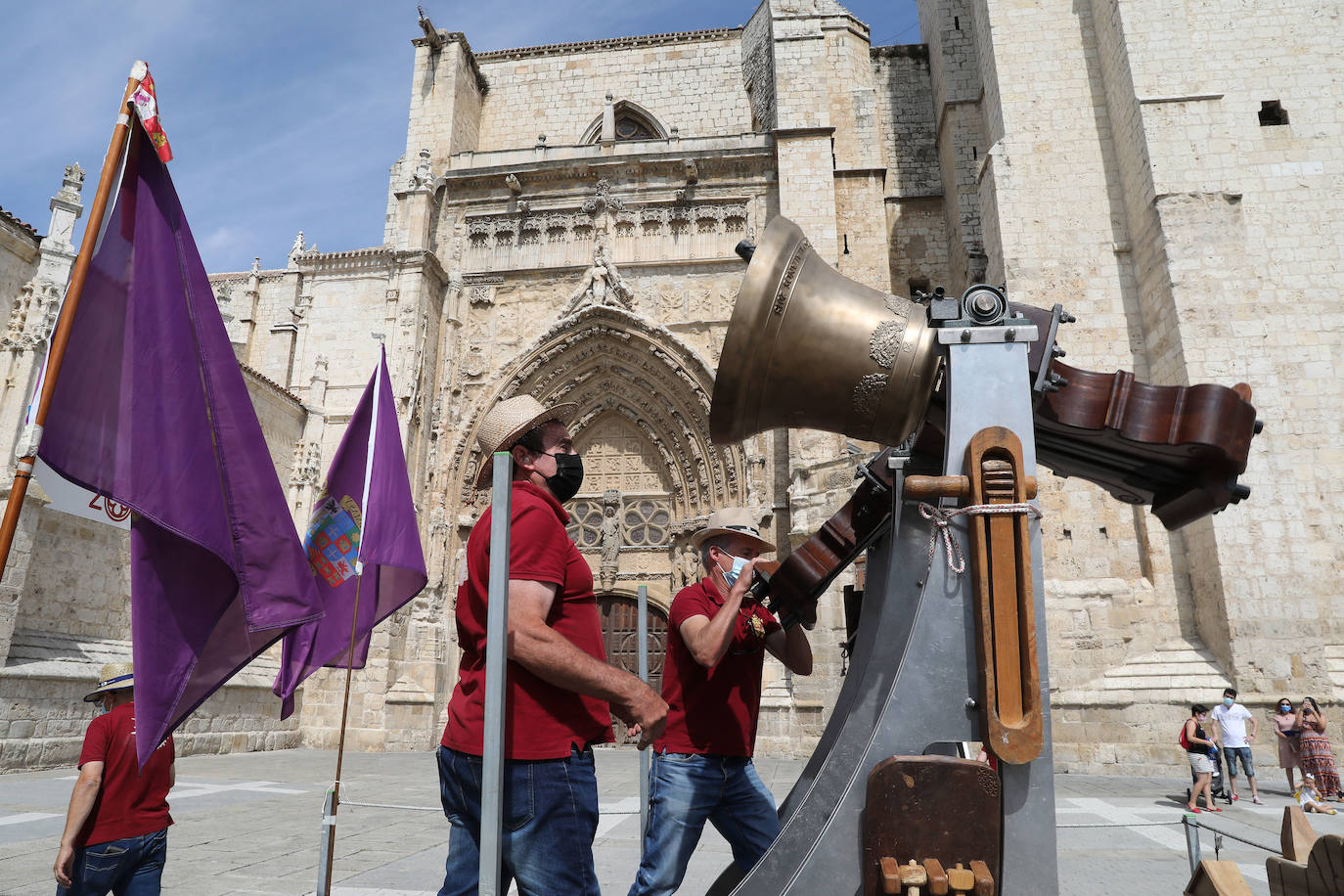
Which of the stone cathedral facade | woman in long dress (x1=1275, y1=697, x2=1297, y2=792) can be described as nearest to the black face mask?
the stone cathedral facade

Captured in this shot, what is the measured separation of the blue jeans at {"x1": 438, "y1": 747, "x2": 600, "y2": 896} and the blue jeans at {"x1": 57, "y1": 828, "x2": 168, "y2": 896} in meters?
1.42

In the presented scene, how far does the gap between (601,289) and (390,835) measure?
10.8m

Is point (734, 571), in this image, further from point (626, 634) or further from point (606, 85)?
point (606, 85)

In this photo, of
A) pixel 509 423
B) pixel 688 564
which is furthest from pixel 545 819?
pixel 688 564

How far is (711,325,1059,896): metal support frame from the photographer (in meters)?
1.66

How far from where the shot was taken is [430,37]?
1620cm

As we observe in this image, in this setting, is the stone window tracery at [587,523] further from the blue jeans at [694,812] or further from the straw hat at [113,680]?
the blue jeans at [694,812]

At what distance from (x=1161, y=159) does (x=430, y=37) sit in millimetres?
13707

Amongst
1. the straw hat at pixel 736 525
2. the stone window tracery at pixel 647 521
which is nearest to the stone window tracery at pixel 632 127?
the stone window tracery at pixel 647 521

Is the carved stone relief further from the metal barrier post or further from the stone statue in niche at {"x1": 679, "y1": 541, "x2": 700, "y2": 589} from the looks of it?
the metal barrier post

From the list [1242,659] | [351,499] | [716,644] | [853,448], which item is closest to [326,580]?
[351,499]

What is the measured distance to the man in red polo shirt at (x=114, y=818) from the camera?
7.82ft

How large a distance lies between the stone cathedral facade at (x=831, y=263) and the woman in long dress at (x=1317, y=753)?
113 cm

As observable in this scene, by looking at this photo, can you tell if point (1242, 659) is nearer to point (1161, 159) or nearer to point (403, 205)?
point (1161, 159)
